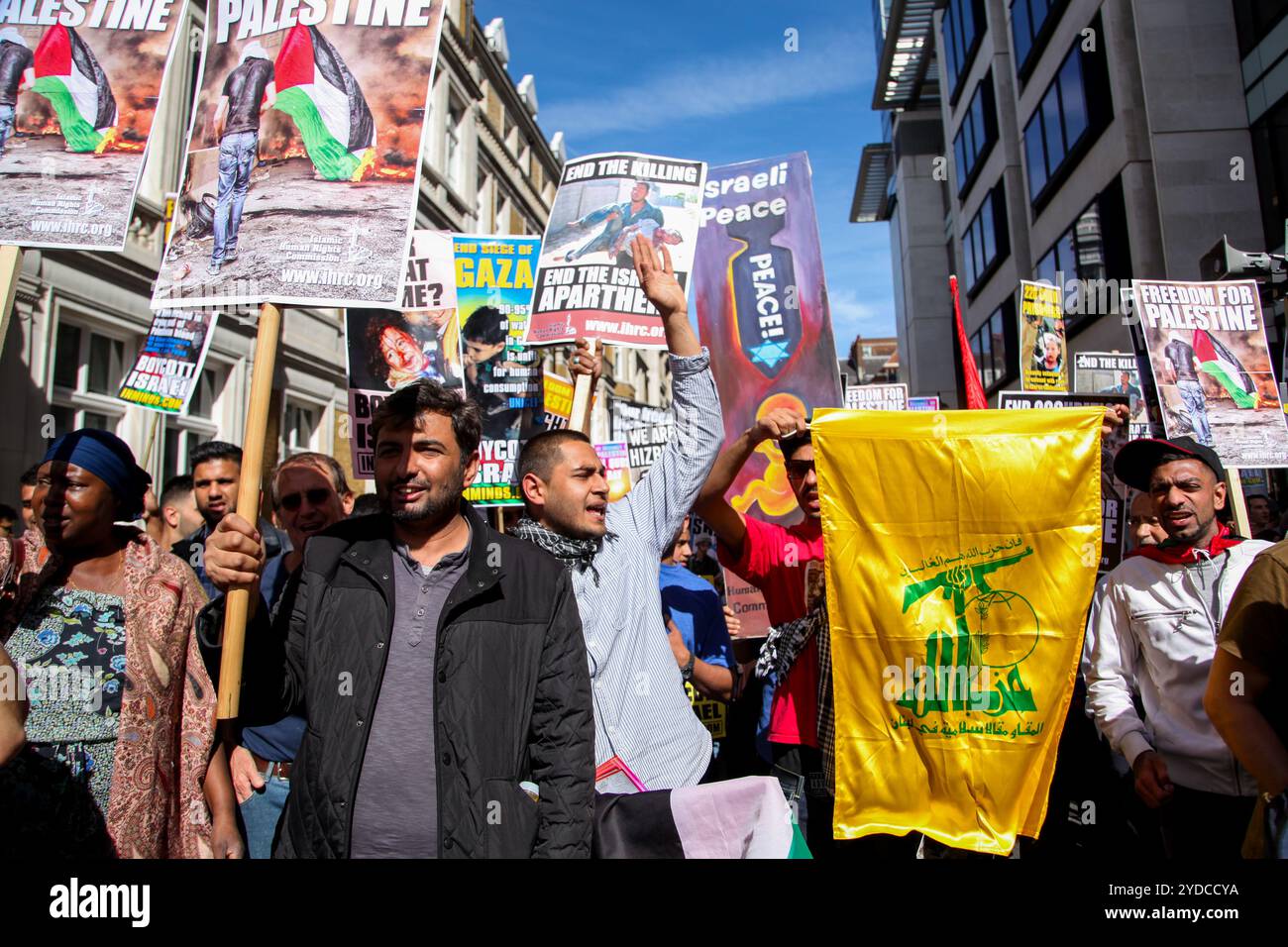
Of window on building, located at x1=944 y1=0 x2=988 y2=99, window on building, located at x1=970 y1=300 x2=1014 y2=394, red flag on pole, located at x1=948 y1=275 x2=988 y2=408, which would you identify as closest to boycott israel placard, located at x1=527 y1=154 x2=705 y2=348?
red flag on pole, located at x1=948 y1=275 x2=988 y2=408

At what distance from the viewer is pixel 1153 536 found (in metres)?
4.20

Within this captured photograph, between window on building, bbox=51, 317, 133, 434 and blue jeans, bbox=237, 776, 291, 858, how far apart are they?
29.0 ft

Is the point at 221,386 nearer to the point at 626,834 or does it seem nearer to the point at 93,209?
the point at 93,209

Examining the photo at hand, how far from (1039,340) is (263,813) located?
9.88 meters

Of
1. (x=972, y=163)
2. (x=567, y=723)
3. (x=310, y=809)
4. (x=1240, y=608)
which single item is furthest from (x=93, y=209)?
(x=972, y=163)

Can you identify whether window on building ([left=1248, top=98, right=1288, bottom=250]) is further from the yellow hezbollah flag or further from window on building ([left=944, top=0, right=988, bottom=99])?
the yellow hezbollah flag

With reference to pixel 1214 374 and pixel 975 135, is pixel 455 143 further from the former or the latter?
pixel 1214 374

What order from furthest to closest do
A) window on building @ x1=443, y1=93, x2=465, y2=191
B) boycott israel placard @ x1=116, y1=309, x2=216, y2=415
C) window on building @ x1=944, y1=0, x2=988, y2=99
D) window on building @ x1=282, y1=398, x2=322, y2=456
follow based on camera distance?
window on building @ x1=944, y1=0, x2=988, y2=99
window on building @ x1=443, y1=93, x2=465, y2=191
window on building @ x1=282, y1=398, x2=322, y2=456
boycott israel placard @ x1=116, y1=309, x2=216, y2=415

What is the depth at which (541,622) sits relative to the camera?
220cm

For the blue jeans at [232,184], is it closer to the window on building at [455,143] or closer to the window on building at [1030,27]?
the window on building at [455,143]

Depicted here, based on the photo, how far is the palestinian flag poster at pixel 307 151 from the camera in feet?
8.63

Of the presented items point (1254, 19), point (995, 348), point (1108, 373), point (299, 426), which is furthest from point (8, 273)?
point (995, 348)

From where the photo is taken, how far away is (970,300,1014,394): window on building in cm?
2433

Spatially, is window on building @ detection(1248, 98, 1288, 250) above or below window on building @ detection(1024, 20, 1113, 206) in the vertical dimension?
Answer: below
